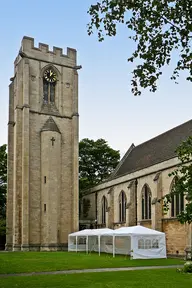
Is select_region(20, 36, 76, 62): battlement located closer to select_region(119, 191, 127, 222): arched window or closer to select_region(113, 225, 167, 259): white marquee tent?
select_region(119, 191, 127, 222): arched window

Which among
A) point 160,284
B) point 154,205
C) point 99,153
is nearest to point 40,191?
point 154,205

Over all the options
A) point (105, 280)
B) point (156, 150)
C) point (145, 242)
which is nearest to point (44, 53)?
point (156, 150)

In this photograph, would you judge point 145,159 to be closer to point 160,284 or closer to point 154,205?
point 154,205

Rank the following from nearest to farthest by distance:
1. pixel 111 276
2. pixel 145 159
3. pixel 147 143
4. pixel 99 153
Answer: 1. pixel 111 276
2. pixel 145 159
3. pixel 147 143
4. pixel 99 153

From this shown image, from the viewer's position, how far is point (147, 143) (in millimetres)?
43000

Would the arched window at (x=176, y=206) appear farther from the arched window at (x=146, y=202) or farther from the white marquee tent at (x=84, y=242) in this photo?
the white marquee tent at (x=84, y=242)

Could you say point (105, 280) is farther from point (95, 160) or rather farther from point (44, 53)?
point (95, 160)

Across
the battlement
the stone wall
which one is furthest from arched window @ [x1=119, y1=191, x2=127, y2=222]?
the battlement

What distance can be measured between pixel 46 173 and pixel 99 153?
2279 cm

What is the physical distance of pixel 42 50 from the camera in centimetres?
4328

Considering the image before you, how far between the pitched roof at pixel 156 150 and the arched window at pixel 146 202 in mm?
2070

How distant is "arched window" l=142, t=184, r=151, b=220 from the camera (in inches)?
1352

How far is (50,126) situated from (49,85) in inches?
201

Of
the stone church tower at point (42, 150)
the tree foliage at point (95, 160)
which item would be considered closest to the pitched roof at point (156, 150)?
the stone church tower at point (42, 150)
